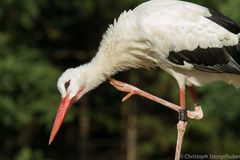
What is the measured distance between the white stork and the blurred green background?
707cm

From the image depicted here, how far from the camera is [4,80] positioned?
18844 millimetres

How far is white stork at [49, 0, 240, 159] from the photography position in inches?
401

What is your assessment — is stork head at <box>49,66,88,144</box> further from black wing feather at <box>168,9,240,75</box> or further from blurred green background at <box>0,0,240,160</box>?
blurred green background at <box>0,0,240,160</box>

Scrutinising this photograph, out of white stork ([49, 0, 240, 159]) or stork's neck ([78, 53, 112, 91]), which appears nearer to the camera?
white stork ([49, 0, 240, 159])

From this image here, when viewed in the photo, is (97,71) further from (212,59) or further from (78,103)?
(78,103)

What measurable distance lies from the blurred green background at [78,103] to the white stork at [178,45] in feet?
23.2

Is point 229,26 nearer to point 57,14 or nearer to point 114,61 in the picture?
point 114,61

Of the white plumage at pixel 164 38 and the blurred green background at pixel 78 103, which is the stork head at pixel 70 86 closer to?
the white plumage at pixel 164 38

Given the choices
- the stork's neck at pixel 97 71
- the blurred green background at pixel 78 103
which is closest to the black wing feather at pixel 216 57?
the stork's neck at pixel 97 71

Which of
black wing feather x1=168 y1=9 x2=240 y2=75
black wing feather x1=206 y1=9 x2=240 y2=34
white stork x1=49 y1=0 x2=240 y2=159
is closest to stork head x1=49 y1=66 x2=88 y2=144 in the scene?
white stork x1=49 y1=0 x2=240 y2=159

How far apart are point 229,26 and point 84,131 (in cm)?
1341

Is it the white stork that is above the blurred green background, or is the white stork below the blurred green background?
above

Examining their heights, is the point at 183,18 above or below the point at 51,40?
above

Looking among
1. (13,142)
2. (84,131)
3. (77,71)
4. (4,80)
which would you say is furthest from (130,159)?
(77,71)
